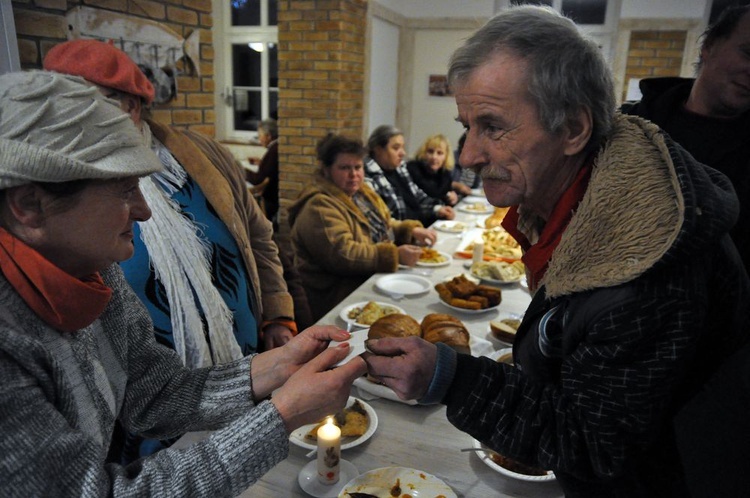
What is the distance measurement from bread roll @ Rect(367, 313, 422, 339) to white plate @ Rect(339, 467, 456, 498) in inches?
23.0

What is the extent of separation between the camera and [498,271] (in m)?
3.13

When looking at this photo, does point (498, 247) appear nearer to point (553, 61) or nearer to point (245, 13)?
point (553, 61)

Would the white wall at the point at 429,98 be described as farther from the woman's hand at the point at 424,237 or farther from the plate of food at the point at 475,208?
the woman's hand at the point at 424,237

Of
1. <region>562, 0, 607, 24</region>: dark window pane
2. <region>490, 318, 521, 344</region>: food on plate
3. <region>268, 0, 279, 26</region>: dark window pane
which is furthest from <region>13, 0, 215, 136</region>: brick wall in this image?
<region>562, 0, 607, 24</region>: dark window pane

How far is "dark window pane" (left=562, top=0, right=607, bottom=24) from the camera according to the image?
7.40 meters

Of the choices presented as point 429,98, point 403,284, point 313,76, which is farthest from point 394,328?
point 429,98

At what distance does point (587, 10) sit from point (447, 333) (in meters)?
7.39

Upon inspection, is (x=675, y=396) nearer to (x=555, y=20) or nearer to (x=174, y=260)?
(x=555, y=20)

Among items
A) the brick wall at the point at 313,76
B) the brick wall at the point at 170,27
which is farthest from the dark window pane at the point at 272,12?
the brick wall at the point at 170,27

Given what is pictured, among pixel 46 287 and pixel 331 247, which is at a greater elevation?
pixel 46 287

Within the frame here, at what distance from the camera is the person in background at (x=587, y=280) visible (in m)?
0.97

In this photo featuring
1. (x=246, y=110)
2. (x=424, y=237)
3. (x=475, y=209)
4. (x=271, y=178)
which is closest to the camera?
(x=424, y=237)

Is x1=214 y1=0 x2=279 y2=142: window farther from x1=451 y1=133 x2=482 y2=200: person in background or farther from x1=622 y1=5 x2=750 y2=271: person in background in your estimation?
x1=622 y1=5 x2=750 y2=271: person in background

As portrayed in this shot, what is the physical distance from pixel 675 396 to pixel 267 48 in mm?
8916
